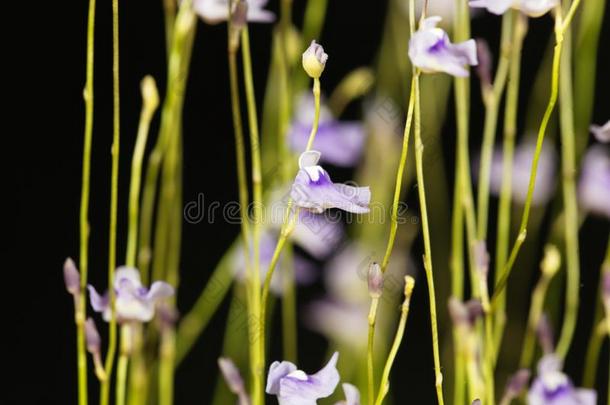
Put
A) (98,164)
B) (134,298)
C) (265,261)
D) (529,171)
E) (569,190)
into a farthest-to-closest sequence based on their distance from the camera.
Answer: (98,164), (529,171), (265,261), (569,190), (134,298)

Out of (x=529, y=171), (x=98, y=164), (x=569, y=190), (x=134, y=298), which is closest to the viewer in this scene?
(x=134, y=298)

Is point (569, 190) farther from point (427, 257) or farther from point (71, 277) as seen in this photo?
point (71, 277)

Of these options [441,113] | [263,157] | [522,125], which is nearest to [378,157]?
[263,157]

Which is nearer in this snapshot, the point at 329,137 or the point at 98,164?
the point at 329,137

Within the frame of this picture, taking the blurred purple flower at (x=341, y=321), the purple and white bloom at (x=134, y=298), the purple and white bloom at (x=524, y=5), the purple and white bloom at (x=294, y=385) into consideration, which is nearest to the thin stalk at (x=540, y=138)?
the purple and white bloom at (x=524, y=5)

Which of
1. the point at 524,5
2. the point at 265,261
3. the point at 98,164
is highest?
the point at 524,5

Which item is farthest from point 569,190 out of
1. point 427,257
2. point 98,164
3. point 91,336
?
point 98,164
